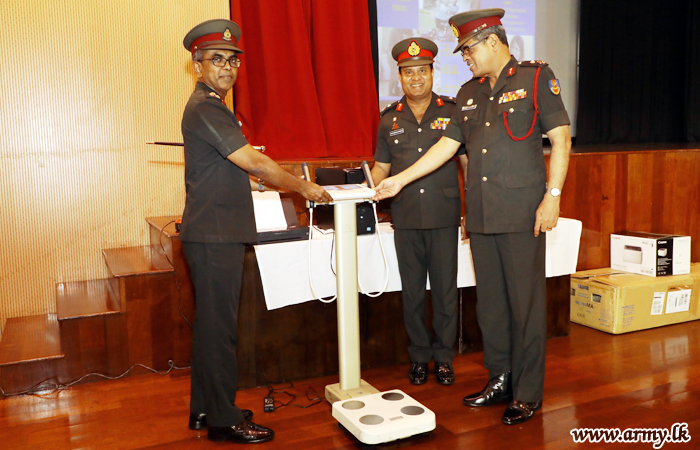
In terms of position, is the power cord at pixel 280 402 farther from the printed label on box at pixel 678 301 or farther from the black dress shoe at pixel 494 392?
the printed label on box at pixel 678 301

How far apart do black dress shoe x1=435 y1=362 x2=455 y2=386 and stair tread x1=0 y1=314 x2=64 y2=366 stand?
1850 millimetres

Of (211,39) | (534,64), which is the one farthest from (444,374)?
(211,39)

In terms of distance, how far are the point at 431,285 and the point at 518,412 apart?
30.5 inches

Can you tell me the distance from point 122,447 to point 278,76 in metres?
2.61

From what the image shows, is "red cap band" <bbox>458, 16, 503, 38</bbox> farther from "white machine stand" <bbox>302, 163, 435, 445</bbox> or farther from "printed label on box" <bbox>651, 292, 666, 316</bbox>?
"printed label on box" <bbox>651, 292, 666, 316</bbox>

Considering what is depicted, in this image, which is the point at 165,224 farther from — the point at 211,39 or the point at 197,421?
the point at 211,39

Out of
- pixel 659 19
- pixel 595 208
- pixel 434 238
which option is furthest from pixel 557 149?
pixel 659 19

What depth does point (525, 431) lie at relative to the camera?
238 cm

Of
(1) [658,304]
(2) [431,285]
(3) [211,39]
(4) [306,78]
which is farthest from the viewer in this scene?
(4) [306,78]

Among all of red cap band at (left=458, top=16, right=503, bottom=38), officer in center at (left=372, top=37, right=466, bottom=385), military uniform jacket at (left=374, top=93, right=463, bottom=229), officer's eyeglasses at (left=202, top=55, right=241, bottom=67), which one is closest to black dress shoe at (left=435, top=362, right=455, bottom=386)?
officer in center at (left=372, top=37, right=466, bottom=385)

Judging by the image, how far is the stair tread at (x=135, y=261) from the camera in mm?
3113

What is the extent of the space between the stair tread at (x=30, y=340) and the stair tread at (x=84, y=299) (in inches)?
6.3

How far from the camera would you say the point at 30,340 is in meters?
3.15

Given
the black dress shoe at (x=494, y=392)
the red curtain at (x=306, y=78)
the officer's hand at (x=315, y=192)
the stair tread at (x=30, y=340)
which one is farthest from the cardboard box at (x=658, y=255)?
the stair tread at (x=30, y=340)
